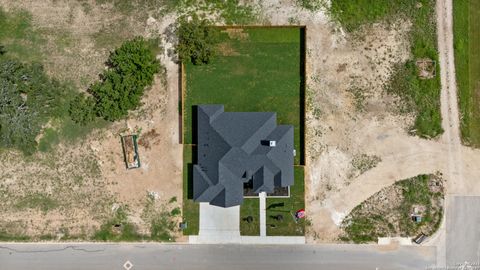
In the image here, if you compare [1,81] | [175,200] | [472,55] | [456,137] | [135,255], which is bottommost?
[135,255]

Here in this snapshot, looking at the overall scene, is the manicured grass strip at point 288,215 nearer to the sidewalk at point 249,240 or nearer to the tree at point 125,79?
the sidewalk at point 249,240

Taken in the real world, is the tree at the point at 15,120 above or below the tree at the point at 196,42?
below

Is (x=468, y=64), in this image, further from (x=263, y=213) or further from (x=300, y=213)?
(x=263, y=213)

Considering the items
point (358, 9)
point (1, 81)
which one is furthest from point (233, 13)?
point (1, 81)

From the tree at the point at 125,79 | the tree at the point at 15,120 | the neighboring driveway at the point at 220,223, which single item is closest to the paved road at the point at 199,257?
the neighboring driveway at the point at 220,223

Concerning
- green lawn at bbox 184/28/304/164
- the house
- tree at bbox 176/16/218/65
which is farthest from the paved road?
tree at bbox 176/16/218/65

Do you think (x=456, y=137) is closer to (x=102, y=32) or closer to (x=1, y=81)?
(x=102, y=32)

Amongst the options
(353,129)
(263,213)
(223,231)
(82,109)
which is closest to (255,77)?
(353,129)
